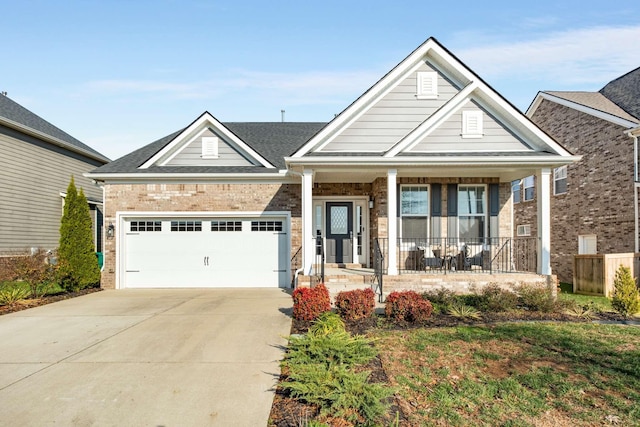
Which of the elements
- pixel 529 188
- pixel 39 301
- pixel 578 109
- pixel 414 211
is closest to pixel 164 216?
pixel 39 301

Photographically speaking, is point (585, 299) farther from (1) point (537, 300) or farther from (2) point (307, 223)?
(2) point (307, 223)

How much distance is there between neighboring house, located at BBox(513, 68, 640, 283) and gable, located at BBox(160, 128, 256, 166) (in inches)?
426

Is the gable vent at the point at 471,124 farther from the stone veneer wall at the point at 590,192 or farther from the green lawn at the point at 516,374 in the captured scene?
the stone veneer wall at the point at 590,192

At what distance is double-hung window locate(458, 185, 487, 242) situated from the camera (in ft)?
41.1

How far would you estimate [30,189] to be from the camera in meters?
17.2

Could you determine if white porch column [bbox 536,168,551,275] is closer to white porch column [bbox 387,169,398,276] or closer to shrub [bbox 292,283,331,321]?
white porch column [bbox 387,169,398,276]

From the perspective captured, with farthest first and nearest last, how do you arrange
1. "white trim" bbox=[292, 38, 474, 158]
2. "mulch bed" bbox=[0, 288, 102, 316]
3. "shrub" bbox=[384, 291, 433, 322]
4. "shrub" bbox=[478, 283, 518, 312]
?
"white trim" bbox=[292, 38, 474, 158]
"mulch bed" bbox=[0, 288, 102, 316]
"shrub" bbox=[478, 283, 518, 312]
"shrub" bbox=[384, 291, 433, 322]

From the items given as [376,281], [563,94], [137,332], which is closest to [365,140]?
[376,281]

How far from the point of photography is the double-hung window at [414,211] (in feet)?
41.0

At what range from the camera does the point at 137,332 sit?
743 centimetres

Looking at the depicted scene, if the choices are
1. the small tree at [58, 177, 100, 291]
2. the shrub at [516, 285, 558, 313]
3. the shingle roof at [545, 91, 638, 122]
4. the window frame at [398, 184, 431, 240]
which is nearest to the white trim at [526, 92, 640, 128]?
the shingle roof at [545, 91, 638, 122]

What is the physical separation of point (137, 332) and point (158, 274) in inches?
253

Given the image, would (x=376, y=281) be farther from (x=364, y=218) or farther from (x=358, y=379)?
(x=358, y=379)

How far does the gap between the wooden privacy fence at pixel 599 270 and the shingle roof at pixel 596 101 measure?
A: 4921 mm
